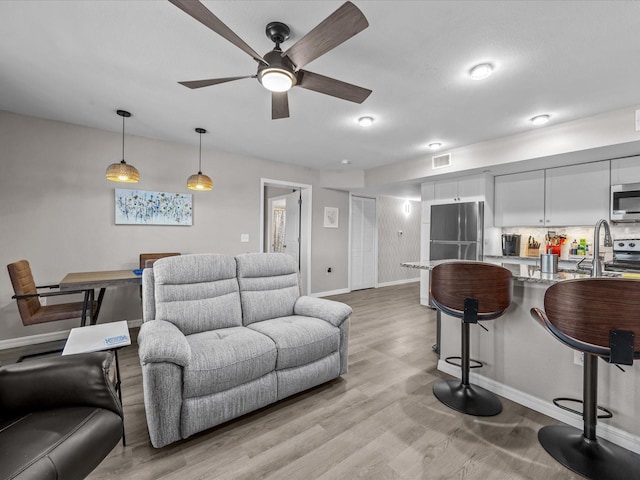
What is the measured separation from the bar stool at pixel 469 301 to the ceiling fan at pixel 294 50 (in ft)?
4.82

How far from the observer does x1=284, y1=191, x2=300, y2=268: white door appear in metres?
5.91

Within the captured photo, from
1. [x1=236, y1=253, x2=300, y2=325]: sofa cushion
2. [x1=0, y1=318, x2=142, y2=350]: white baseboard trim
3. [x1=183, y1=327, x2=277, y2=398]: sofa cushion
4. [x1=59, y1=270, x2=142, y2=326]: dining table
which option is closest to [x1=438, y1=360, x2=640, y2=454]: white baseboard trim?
[x1=236, y1=253, x2=300, y2=325]: sofa cushion

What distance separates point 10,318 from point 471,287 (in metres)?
4.74

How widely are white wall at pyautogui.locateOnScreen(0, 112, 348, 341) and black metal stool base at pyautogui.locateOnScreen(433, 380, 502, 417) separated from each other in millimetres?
3623

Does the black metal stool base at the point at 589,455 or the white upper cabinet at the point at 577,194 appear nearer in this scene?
the black metal stool base at the point at 589,455

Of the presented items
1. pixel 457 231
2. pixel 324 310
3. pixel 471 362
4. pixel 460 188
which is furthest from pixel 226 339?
pixel 460 188

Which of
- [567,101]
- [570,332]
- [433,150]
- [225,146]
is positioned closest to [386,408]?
[570,332]

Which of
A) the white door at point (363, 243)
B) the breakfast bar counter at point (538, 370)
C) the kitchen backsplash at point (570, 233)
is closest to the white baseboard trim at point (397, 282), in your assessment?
the white door at point (363, 243)

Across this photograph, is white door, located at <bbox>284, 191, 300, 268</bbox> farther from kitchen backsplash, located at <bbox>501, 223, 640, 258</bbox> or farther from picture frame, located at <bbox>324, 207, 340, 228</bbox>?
kitchen backsplash, located at <bbox>501, 223, 640, 258</bbox>

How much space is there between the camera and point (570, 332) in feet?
5.01

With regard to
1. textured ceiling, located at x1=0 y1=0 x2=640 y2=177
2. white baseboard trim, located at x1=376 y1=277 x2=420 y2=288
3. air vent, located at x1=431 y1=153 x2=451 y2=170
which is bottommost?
white baseboard trim, located at x1=376 y1=277 x2=420 y2=288

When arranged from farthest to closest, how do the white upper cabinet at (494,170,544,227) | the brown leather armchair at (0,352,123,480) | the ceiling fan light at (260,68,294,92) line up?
the white upper cabinet at (494,170,544,227), the ceiling fan light at (260,68,294,92), the brown leather armchair at (0,352,123,480)

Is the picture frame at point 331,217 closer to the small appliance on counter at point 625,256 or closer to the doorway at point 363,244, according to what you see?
the doorway at point 363,244

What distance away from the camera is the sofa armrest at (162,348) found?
1612mm
